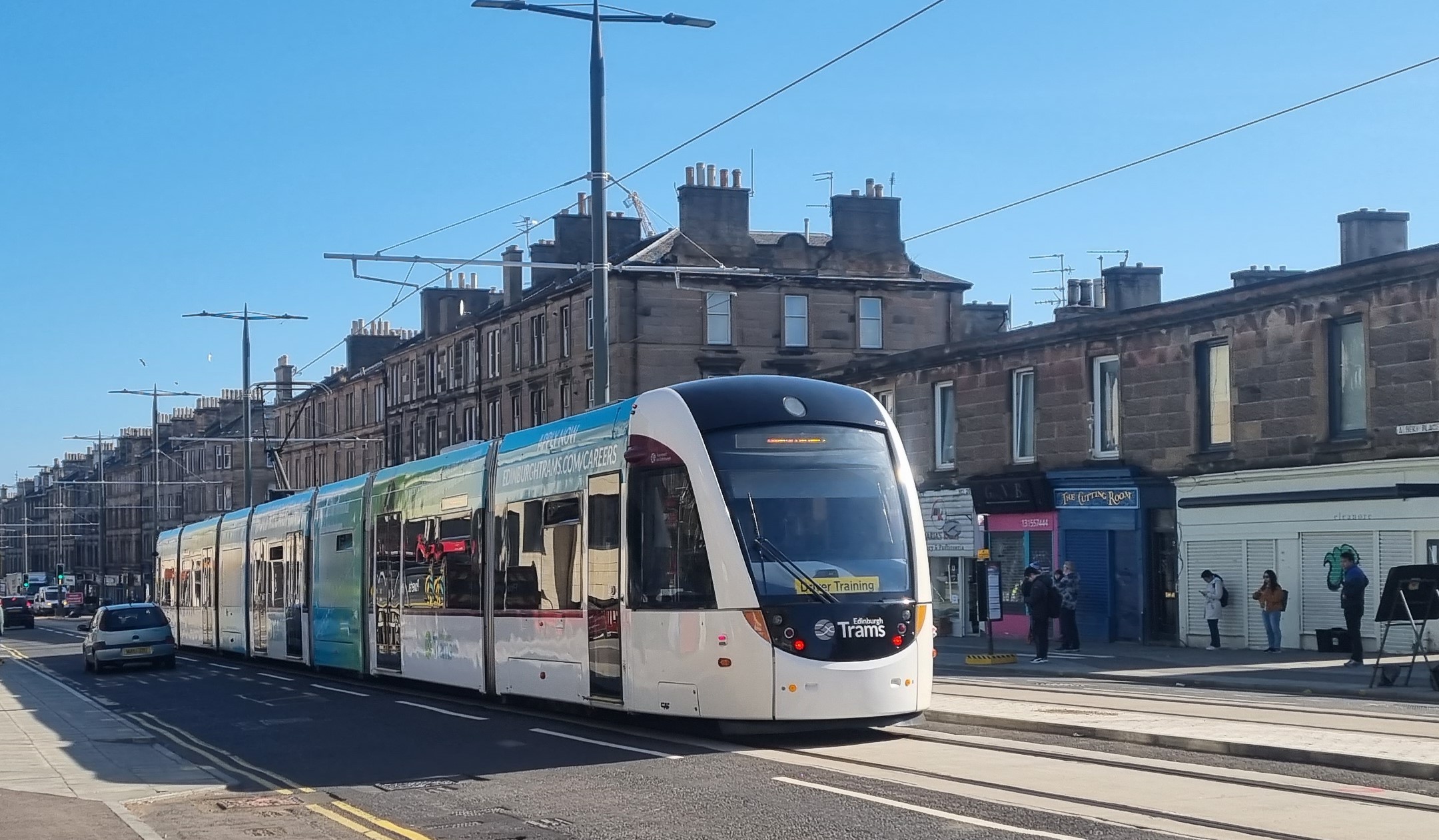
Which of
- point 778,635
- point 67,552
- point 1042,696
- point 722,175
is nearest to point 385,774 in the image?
point 778,635

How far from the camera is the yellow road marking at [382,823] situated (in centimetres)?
1025

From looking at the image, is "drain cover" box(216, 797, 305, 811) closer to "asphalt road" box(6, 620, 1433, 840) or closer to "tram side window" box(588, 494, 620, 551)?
"asphalt road" box(6, 620, 1433, 840)

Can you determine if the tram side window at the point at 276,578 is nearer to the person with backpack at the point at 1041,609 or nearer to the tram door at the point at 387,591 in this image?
the tram door at the point at 387,591

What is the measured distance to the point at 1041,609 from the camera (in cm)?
2853

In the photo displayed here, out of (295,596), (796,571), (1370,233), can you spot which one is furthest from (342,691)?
(1370,233)

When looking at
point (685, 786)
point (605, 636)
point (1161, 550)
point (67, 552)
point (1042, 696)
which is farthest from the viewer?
point (67, 552)

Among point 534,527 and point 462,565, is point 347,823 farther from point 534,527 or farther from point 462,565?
point 462,565

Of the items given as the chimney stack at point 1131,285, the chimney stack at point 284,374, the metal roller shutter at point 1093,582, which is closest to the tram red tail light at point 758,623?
the metal roller shutter at point 1093,582

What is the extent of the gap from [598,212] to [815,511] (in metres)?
10.5

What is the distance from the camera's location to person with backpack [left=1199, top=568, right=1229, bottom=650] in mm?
29750

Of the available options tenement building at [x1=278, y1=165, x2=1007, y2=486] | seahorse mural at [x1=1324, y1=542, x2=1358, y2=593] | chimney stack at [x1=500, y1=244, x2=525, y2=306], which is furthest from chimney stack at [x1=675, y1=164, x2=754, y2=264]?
seahorse mural at [x1=1324, y1=542, x2=1358, y2=593]

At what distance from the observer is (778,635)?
533 inches

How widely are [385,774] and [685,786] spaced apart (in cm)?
324

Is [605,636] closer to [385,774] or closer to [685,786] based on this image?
[385,774]
